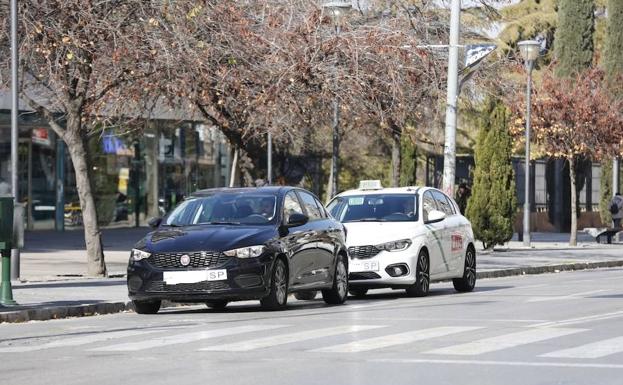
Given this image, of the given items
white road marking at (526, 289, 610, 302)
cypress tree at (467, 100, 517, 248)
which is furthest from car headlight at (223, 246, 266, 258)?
cypress tree at (467, 100, 517, 248)

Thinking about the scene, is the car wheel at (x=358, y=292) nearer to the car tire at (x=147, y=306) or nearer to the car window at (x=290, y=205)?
the car window at (x=290, y=205)

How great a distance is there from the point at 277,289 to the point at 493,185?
22.8 meters

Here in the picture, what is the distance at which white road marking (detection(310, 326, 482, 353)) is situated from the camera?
13.3m

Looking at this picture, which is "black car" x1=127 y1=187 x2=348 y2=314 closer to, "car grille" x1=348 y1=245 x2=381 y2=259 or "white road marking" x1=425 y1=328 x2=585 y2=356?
"car grille" x1=348 y1=245 x2=381 y2=259

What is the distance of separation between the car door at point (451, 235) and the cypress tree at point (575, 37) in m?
30.7

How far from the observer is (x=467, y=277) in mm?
23766

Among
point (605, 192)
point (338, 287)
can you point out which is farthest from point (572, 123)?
point (338, 287)

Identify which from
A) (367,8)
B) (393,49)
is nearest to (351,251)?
(393,49)

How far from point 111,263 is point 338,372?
19.7 metres

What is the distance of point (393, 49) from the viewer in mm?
28438

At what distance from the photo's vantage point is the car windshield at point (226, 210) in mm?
19312

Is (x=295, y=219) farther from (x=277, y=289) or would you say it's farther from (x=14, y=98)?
(x=14, y=98)

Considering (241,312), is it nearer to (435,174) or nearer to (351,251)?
(351,251)

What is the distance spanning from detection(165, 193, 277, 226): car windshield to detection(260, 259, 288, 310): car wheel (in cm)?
73
